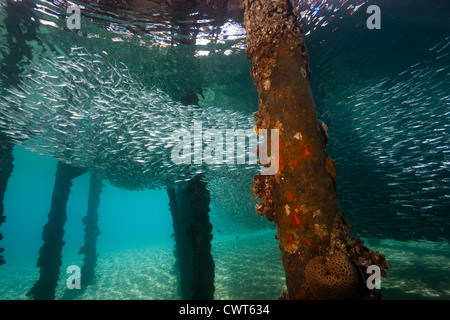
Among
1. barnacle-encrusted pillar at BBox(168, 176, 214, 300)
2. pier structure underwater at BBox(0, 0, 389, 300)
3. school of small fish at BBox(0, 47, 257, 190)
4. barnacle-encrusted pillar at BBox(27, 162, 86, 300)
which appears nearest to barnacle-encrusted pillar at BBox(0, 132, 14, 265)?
school of small fish at BBox(0, 47, 257, 190)

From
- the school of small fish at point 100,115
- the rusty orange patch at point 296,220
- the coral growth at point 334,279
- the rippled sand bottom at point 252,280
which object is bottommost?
the rippled sand bottom at point 252,280

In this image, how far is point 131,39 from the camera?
22.4ft

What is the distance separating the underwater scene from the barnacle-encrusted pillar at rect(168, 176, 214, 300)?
0.18ft

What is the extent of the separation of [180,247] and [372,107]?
10.9m

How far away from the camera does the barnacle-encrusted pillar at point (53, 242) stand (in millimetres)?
10359

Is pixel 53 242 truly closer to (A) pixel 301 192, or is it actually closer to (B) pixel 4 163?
(B) pixel 4 163

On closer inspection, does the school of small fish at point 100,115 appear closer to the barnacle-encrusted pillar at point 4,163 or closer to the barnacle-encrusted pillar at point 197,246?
the barnacle-encrusted pillar at point 4,163

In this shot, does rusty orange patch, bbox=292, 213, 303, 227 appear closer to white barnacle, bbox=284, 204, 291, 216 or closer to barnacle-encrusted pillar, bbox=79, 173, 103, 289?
white barnacle, bbox=284, 204, 291, 216

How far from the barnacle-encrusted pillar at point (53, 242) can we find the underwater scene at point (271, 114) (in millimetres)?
87

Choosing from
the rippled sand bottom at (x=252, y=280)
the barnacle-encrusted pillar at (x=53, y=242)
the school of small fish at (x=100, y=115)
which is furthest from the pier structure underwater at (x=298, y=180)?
the barnacle-encrusted pillar at (x=53, y=242)

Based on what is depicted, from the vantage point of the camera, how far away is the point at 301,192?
2.15 m

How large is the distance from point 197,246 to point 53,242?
957cm

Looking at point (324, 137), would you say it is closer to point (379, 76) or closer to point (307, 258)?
point (307, 258)

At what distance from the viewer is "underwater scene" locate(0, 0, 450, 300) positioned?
2264 millimetres
